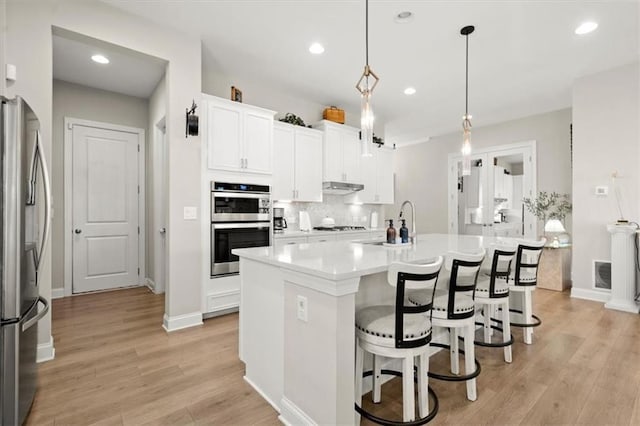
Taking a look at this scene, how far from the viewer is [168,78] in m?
3.22

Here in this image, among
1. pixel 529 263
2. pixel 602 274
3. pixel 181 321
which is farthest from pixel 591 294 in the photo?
pixel 181 321

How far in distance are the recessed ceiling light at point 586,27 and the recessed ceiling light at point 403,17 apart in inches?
69.3

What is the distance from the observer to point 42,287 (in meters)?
2.48

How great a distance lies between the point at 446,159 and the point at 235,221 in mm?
5626

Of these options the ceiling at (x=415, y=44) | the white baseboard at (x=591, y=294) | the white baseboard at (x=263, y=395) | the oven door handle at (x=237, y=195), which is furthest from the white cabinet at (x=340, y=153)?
the white baseboard at (x=591, y=294)

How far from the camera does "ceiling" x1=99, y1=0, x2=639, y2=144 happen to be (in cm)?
286

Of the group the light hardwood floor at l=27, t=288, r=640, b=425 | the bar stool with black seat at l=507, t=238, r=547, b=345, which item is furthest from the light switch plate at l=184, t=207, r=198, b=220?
the bar stool with black seat at l=507, t=238, r=547, b=345

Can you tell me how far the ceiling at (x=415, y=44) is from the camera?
286cm

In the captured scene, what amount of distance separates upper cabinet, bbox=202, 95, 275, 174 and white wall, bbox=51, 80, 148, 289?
229cm

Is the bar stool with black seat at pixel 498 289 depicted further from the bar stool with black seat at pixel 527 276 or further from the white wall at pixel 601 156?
the white wall at pixel 601 156

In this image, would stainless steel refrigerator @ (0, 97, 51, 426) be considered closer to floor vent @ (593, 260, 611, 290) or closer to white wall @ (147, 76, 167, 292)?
white wall @ (147, 76, 167, 292)

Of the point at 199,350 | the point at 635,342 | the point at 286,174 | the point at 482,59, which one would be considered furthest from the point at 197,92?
the point at 635,342

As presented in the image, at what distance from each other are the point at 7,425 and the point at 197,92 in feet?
9.87

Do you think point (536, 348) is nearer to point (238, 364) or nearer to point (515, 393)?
point (515, 393)
